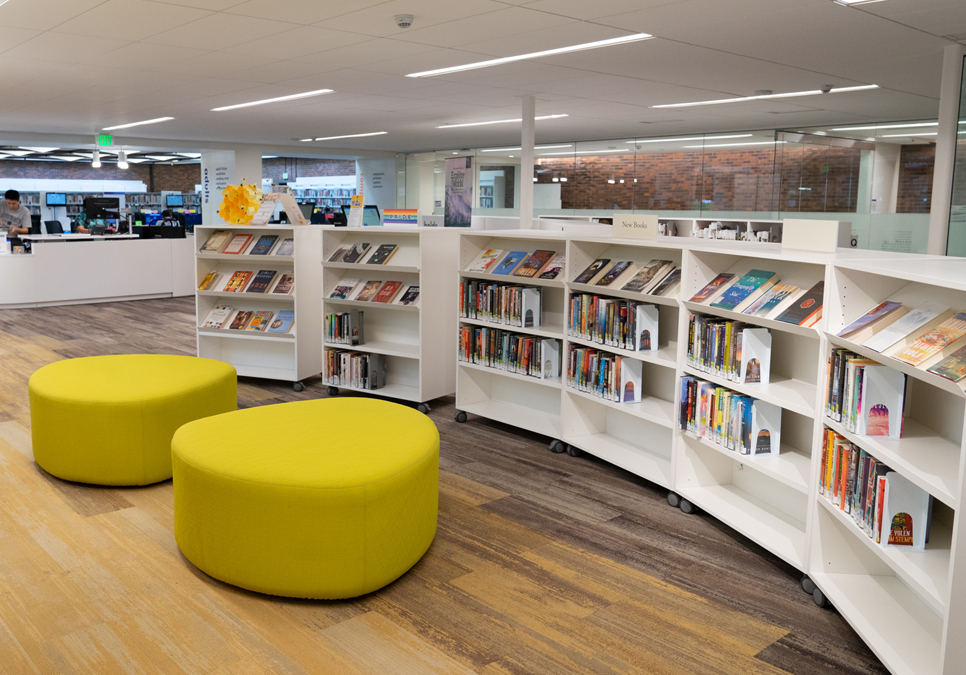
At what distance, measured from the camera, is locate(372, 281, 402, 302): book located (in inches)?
238

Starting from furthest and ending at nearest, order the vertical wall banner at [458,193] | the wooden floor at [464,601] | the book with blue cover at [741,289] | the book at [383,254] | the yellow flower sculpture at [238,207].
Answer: the yellow flower sculpture at [238,207] → the vertical wall banner at [458,193] → the book at [383,254] → the book with blue cover at [741,289] → the wooden floor at [464,601]

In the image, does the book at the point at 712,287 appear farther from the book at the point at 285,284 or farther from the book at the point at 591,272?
the book at the point at 285,284

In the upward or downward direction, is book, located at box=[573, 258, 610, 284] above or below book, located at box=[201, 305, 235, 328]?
above

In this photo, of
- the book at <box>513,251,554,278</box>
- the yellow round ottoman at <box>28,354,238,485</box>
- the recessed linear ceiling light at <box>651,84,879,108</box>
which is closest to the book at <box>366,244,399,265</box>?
the book at <box>513,251,554,278</box>

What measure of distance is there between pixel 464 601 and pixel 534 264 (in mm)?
2638

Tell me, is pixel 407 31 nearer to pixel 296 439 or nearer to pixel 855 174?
pixel 296 439

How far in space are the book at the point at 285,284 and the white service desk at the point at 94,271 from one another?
16.6ft

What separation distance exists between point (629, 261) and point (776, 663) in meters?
2.51

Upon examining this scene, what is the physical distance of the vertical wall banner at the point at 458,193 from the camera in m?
6.57

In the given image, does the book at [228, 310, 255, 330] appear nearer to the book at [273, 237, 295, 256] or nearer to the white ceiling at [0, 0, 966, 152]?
the book at [273, 237, 295, 256]

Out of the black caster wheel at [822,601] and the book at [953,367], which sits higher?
the book at [953,367]

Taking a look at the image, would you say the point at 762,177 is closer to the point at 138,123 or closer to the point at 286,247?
the point at 286,247

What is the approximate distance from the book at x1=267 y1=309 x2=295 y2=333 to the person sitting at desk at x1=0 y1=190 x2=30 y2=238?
23.0ft

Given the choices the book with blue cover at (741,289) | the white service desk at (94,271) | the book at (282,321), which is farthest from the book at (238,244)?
the book with blue cover at (741,289)
